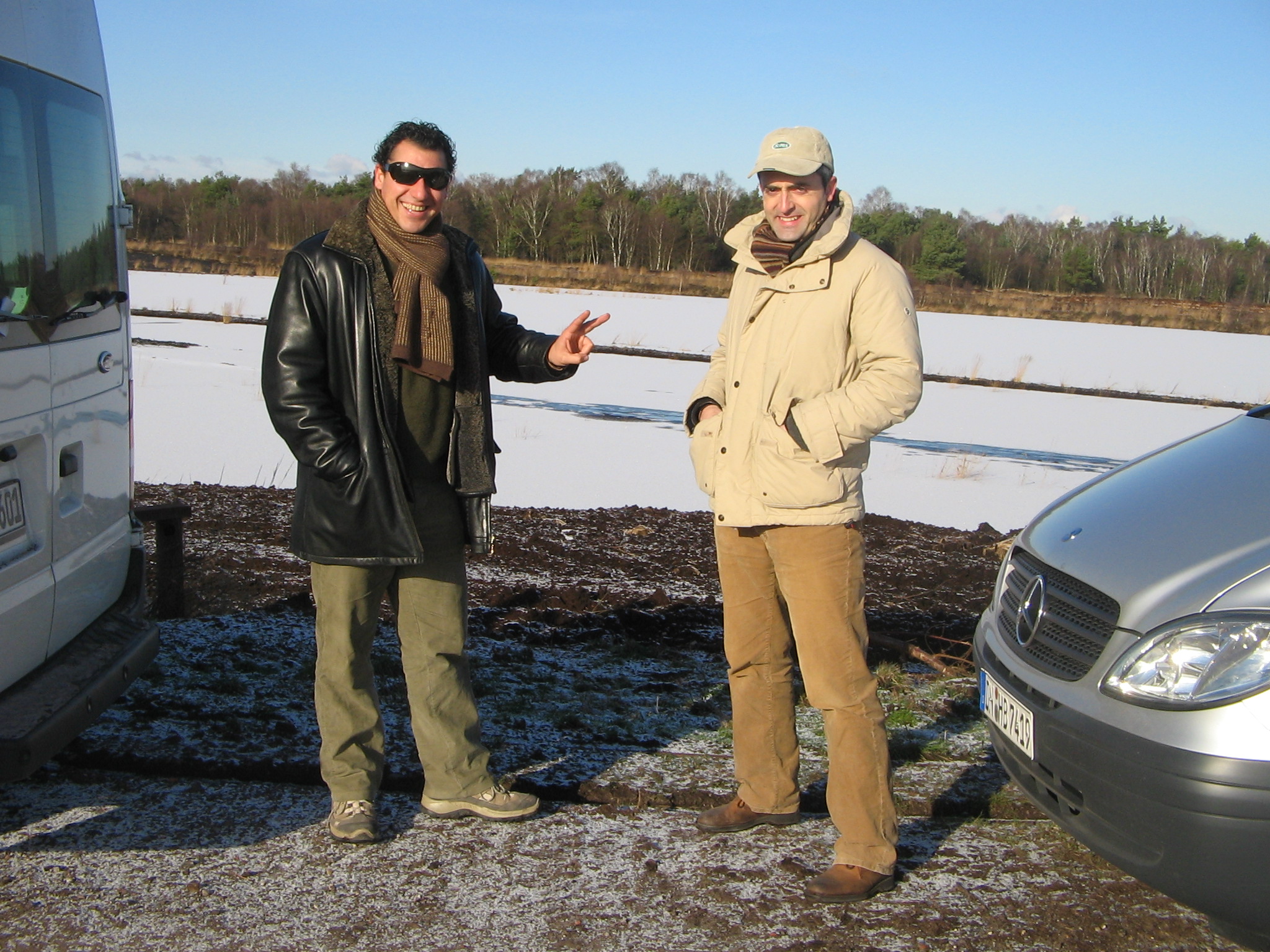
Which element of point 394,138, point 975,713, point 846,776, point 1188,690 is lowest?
point 975,713

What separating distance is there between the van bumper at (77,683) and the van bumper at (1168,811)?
2.43 m

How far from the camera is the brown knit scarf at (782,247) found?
3.06m

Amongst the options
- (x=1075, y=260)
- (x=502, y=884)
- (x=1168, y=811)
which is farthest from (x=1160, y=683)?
(x=1075, y=260)

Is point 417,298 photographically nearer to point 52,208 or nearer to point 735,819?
point 52,208

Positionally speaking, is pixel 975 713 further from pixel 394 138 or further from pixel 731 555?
pixel 394 138

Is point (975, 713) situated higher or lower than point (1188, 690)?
lower

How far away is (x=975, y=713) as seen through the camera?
14.8ft

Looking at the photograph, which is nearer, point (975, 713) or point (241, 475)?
point (975, 713)

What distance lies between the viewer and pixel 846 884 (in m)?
2.97

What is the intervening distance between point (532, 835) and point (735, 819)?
0.59 metres

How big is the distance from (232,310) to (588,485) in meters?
18.6

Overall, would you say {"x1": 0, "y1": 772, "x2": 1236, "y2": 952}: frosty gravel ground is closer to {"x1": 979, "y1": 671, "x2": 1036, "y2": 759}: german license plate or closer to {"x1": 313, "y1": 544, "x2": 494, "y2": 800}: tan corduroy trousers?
{"x1": 313, "y1": 544, "x2": 494, "y2": 800}: tan corduroy trousers

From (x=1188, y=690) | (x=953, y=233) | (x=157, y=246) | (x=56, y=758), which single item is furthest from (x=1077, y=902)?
(x=953, y=233)

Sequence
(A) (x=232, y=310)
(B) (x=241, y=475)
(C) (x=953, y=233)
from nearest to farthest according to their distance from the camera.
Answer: (B) (x=241, y=475)
(A) (x=232, y=310)
(C) (x=953, y=233)
